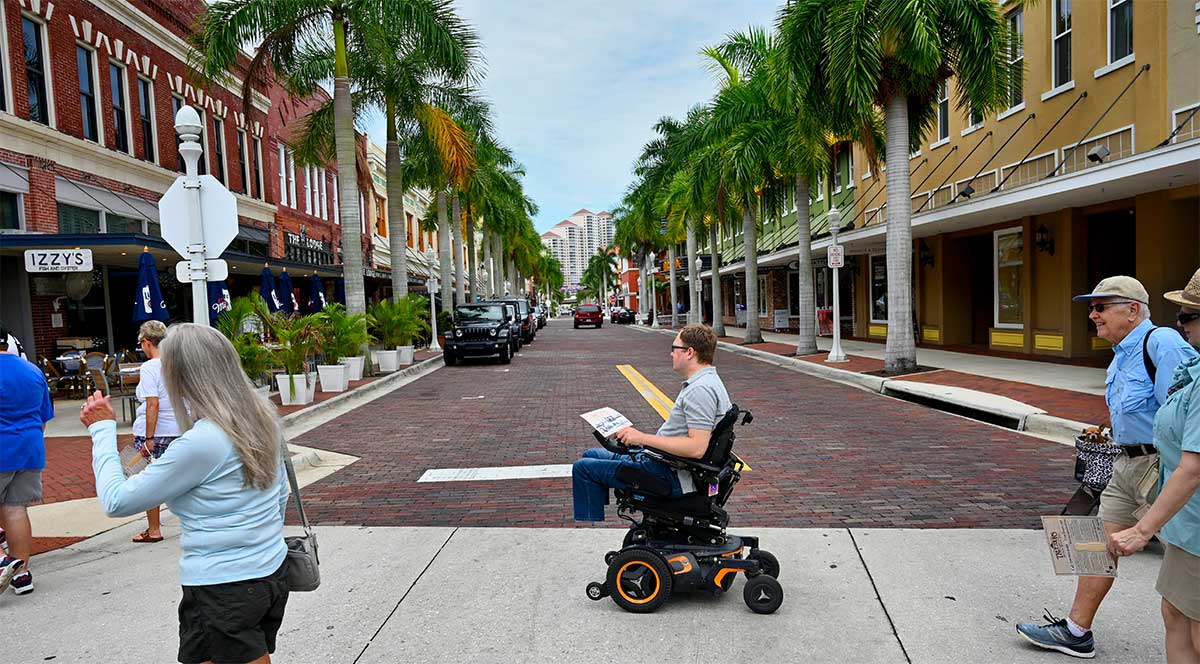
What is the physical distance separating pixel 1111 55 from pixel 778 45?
21.8 ft

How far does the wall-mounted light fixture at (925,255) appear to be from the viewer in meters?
21.8

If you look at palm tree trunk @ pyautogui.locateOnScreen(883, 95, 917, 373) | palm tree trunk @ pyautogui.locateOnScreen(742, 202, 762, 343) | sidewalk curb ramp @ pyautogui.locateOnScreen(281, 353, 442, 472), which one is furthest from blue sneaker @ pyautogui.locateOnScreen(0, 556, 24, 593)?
palm tree trunk @ pyautogui.locateOnScreen(742, 202, 762, 343)

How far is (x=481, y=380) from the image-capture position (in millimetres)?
17297

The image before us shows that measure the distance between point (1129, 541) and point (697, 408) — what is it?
200 centimetres

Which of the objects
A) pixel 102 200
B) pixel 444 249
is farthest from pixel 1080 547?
pixel 444 249

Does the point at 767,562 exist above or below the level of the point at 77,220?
below

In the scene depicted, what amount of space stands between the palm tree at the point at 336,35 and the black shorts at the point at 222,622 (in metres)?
15.4

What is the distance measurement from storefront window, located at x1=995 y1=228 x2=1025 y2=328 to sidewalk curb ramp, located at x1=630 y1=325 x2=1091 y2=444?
219 inches

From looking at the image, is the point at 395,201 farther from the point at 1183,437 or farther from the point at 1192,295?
the point at 1183,437

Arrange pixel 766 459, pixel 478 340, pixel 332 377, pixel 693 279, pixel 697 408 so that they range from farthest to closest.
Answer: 1. pixel 693 279
2. pixel 478 340
3. pixel 332 377
4. pixel 766 459
5. pixel 697 408

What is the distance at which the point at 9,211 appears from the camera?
14.6 metres

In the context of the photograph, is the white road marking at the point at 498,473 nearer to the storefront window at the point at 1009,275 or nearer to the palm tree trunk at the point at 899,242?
the palm tree trunk at the point at 899,242

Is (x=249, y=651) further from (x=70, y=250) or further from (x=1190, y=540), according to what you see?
(x=70, y=250)

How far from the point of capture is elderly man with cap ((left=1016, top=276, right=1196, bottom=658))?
3.47 meters
